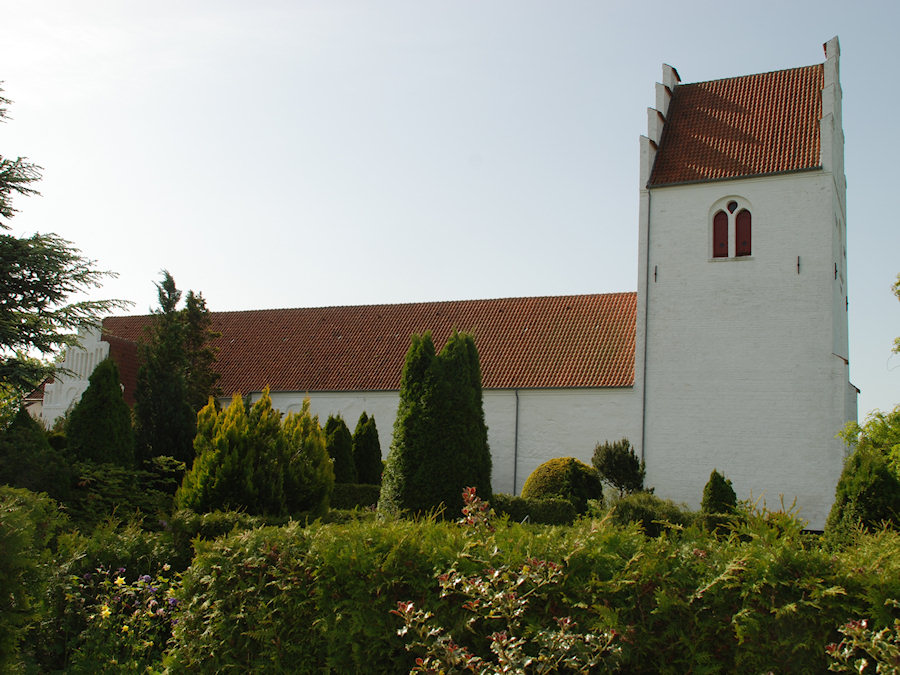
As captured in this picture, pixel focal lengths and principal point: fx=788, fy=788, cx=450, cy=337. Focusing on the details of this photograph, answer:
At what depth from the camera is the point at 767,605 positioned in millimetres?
3393

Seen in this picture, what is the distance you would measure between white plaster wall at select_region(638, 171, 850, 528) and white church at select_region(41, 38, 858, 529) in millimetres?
33

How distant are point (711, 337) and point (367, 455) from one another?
29.0 feet

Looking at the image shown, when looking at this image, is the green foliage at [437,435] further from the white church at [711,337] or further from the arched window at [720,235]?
the arched window at [720,235]

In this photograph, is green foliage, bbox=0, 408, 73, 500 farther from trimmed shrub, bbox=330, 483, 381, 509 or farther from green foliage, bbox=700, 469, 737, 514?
green foliage, bbox=700, 469, 737, 514

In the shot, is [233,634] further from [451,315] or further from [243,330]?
[243,330]

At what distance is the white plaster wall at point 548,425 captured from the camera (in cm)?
1981

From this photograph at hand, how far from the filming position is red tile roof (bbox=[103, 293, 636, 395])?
69.5ft

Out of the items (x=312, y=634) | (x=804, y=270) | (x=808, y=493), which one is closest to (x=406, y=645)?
(x=312, y=634)

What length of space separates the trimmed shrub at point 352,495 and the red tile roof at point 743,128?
34.4 ft

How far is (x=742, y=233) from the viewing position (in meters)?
19.4

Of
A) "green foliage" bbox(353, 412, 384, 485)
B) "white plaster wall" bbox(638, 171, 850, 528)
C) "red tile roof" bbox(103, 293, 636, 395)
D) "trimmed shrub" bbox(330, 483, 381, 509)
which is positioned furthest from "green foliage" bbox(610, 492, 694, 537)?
"green foliage" bbox(353, 412, 384, 485)

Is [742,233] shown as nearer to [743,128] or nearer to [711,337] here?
[711,337]

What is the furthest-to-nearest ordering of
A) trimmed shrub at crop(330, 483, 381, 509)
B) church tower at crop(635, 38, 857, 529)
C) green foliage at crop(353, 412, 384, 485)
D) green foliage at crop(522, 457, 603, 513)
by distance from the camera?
green foliage at crop(353, 412, 384, 485)
church tower at crop(635, 38, 857, 529)
trimmed shrub at crop(330, 483, 381, 509)
green foliage at crop(522, 457, 603, 513)

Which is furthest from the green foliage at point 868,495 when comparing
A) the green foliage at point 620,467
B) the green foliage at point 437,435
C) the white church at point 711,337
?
the green foliage at point 620,467
